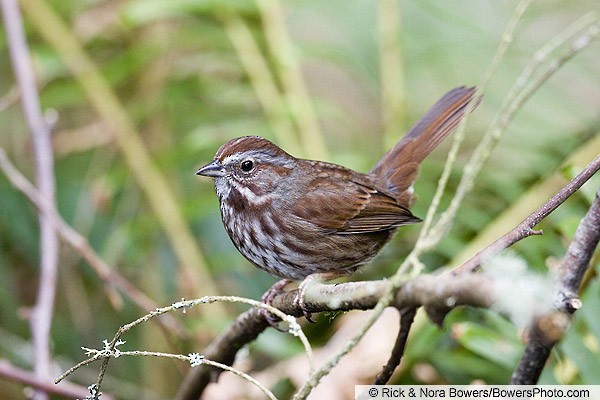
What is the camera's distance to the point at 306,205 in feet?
9.82

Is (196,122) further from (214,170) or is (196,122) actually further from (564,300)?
(564,300)

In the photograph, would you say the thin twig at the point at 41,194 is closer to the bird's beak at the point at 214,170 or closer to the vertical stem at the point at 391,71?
the bird's beak at the point at 214,170

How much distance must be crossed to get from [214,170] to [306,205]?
1.23 feet

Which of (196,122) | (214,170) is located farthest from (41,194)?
(196,122)

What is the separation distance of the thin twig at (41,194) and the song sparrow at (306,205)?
2.07 ft

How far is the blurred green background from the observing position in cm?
402

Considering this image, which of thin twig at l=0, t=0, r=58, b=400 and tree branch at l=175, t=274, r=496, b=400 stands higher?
thin twig at l=0, t=0, r=58, b=400

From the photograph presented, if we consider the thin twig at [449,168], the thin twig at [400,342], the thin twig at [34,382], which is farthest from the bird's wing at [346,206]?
the thin twig at [449,168]

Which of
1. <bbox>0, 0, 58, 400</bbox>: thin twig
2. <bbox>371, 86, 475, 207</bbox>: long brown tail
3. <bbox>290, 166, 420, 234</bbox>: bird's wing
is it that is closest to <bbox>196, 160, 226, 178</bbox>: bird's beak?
<bbox>290, 166, 420, 234</bbox>: bird's wing

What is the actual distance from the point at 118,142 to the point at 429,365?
2.15 metres

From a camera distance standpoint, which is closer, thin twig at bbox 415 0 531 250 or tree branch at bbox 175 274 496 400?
tree branch at bbox 175 274 496 400

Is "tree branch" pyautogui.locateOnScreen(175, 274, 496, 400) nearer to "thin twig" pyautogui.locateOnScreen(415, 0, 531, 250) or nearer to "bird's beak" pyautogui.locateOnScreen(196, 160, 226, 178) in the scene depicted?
"thin twig" pyautogui.locateOnScreen(415, 0, 531, 250)

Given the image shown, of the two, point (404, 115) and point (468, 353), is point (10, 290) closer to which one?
point (404, 115)

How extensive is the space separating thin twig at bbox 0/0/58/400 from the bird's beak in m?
0.61
